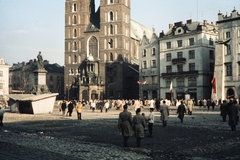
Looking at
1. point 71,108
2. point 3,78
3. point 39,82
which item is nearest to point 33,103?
point 71,108

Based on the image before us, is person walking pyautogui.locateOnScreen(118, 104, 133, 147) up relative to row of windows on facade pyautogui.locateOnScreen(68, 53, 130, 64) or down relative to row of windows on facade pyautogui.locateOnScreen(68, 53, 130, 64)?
down

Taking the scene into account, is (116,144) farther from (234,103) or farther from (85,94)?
(85,94)

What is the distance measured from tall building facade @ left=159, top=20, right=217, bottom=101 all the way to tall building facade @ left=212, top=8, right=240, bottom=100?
21.6 ft

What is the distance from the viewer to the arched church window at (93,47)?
84625 mm

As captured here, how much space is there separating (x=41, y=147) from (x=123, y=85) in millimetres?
67488

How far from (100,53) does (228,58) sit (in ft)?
126

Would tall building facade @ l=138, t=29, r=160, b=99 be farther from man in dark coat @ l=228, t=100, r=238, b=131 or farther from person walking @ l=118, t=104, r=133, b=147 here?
person walking @ l=118, t=104, r=133, b=147

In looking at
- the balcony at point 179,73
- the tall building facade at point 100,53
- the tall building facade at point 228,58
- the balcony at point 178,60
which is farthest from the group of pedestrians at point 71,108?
the tall building facade at point 100,53

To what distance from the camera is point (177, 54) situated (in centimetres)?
6262

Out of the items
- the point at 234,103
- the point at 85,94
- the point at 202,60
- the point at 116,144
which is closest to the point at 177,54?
the point at 202,60

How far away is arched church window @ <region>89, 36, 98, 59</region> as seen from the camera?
8462 cm

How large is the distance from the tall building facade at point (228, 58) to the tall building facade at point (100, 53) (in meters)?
29.6

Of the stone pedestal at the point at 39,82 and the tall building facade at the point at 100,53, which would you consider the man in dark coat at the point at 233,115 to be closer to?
the stone pedestal at the point at 39,82

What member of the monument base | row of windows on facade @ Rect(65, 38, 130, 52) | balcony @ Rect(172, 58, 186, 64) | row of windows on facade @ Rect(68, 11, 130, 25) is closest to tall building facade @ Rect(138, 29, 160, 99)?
balcony @ Rect(172, 58, 186, 64)
